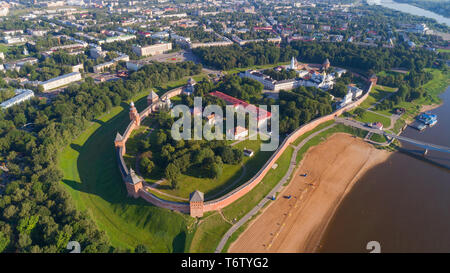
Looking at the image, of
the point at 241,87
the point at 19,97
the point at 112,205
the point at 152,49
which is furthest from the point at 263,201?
the point at 152,49

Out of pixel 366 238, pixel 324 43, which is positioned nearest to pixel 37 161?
pixel 366 238

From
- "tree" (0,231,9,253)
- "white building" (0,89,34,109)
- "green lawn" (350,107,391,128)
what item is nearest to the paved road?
"green lawn" (350,107,391,128)

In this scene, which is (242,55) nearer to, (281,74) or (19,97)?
(281,74)

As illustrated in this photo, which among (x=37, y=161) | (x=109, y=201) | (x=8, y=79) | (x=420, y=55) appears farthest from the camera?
(x=420, y=55)

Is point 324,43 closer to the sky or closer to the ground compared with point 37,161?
closer to the sky

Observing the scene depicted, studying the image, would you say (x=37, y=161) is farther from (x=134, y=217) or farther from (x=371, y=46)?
(x=371, y=46)

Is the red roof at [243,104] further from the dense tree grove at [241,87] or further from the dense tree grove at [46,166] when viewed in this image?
the dense tree grove at [46,166]
